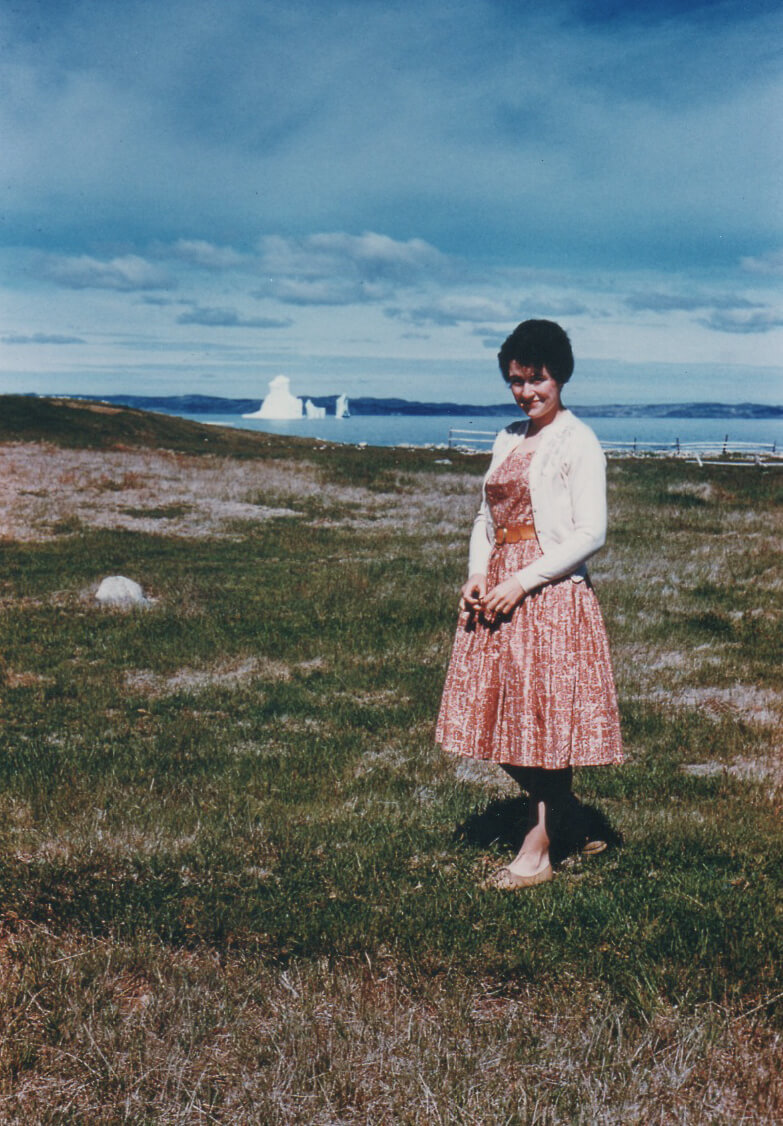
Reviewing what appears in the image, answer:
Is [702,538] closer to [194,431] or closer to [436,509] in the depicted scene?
[436,509]

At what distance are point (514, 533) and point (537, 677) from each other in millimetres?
797

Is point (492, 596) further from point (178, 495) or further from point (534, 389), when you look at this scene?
point (178, 495)

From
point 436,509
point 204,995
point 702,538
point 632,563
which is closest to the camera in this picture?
point 204,995

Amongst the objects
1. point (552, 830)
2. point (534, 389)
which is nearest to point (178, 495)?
point (552, 830)

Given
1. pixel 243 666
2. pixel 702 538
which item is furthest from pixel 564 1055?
pixel 702 538

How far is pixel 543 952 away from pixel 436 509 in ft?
84.3

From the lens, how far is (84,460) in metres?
40.4

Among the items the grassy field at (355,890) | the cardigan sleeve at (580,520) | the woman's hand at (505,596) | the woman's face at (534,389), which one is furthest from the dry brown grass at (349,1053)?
the woman's face at (534,389)

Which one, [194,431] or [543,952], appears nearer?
[543,952]

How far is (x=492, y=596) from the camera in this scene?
4.49 m

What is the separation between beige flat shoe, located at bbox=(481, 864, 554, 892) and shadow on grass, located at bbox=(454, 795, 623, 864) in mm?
255

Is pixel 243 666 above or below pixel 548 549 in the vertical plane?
below

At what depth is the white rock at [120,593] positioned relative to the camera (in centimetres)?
1440

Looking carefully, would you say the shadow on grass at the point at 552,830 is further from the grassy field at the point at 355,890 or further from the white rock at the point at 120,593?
the white rock at the point at 120,593
